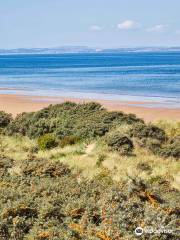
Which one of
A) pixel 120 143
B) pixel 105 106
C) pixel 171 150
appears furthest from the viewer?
pixel 105 106

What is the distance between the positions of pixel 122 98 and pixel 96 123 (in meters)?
27.4

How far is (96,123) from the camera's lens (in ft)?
70.9

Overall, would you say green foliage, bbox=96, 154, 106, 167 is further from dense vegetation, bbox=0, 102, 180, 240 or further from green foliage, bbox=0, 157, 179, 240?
green foliage, bbox=0, 157, 179, 240

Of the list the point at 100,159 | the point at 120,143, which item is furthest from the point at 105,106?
the point at 100,159

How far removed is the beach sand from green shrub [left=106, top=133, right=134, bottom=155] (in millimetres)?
13629

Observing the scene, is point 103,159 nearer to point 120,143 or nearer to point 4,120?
point 120,143

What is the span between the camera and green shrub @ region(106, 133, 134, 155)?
18297 millimetres

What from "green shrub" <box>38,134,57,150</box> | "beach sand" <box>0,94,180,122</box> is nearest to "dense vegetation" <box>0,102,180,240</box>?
"green shrub" <box>38,134,57,150</box>

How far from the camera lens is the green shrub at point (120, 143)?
1830 centimetres

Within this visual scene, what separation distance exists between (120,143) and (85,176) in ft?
15.2

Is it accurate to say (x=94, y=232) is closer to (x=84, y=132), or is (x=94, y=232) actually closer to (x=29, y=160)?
(x=29, y=160)

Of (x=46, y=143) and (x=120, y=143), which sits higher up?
(x=120, y=143)

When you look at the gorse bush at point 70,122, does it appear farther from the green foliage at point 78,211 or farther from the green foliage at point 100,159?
the green foliage at point 78,211

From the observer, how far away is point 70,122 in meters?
22.3
